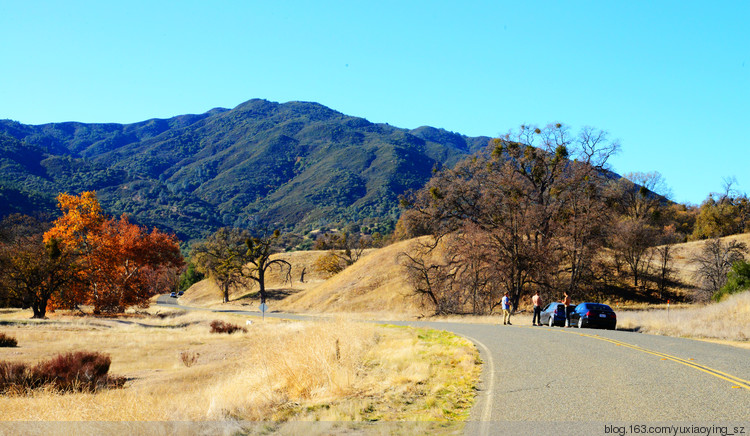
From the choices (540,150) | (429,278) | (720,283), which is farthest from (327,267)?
(720,283)

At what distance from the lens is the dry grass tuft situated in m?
17.9

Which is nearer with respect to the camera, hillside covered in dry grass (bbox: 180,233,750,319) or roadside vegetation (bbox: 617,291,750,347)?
roadside vegetation (bbox: 617,291,750,347)

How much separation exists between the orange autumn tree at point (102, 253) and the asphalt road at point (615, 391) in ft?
145

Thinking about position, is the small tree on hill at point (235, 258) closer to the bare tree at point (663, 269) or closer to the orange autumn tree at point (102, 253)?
the orange autumn tree at point (102, 253)

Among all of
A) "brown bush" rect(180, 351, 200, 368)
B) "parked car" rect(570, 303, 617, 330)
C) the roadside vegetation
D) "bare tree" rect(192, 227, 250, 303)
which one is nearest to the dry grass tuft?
the roadside vegetation

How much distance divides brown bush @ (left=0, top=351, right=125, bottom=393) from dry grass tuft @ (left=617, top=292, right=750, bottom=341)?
19.7m

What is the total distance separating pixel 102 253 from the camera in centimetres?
4891

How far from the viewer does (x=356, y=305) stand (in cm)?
5500

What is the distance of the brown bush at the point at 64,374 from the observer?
16077 mm

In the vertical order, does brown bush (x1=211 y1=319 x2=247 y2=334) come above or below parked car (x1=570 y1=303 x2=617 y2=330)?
below

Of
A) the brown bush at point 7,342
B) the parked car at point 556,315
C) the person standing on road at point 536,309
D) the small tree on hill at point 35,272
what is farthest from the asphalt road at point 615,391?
the small tree on hill at point 35,272

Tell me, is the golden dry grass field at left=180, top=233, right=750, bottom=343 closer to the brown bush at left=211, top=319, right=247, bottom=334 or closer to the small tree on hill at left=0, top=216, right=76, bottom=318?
the brown bush at left=211, top=319, right=247, bottom=334

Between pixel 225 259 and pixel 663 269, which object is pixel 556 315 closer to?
pixel 663 269

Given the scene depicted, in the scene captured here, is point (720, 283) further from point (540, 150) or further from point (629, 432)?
point (629, 432)
